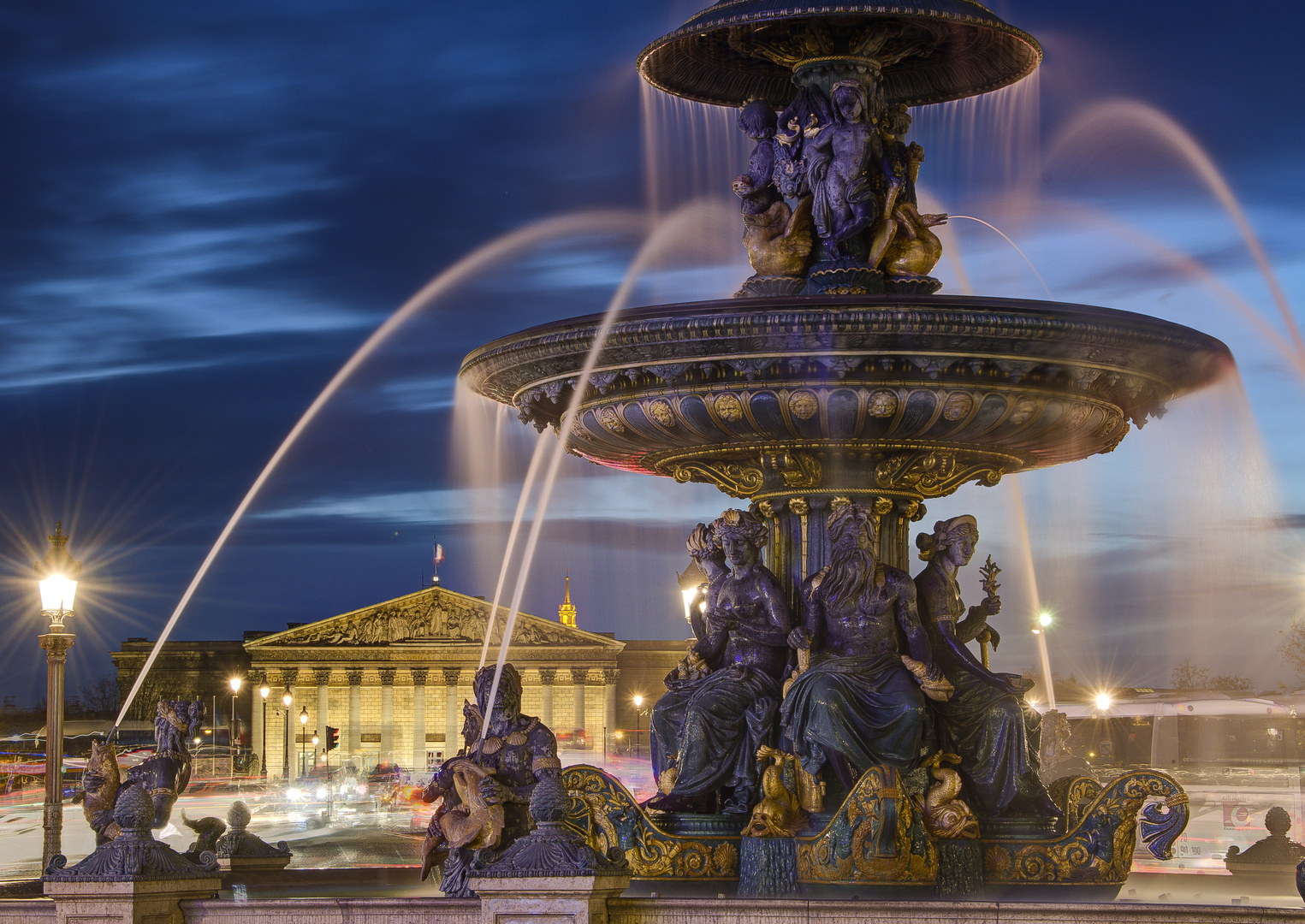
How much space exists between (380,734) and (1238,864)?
85907 millimetres

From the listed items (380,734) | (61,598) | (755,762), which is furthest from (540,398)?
(380,734)

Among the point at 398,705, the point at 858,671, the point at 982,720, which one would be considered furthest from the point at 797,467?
the point at 398,705

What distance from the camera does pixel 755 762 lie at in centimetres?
751

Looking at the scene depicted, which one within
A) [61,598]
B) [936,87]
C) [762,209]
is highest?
[936,87]

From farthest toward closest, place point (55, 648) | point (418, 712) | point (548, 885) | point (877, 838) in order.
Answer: point (418, 712) → point (55, 648) → point (877, 838) → point (548, 885)

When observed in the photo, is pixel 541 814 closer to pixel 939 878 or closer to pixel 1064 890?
pixel 939 878

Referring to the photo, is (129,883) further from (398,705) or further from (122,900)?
(398,705)

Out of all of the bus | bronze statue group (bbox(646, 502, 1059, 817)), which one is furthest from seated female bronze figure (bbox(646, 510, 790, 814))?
the bus

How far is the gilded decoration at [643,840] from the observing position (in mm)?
7406

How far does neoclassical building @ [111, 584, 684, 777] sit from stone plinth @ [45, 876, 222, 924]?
79495mm

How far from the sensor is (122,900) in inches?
235

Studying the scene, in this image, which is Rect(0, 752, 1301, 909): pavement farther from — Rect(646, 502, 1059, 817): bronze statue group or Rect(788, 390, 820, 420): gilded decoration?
Rect(788, 390, 820, 420): gilded decoration

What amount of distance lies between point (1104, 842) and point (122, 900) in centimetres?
373

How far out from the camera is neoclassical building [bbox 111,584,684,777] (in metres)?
87.7
